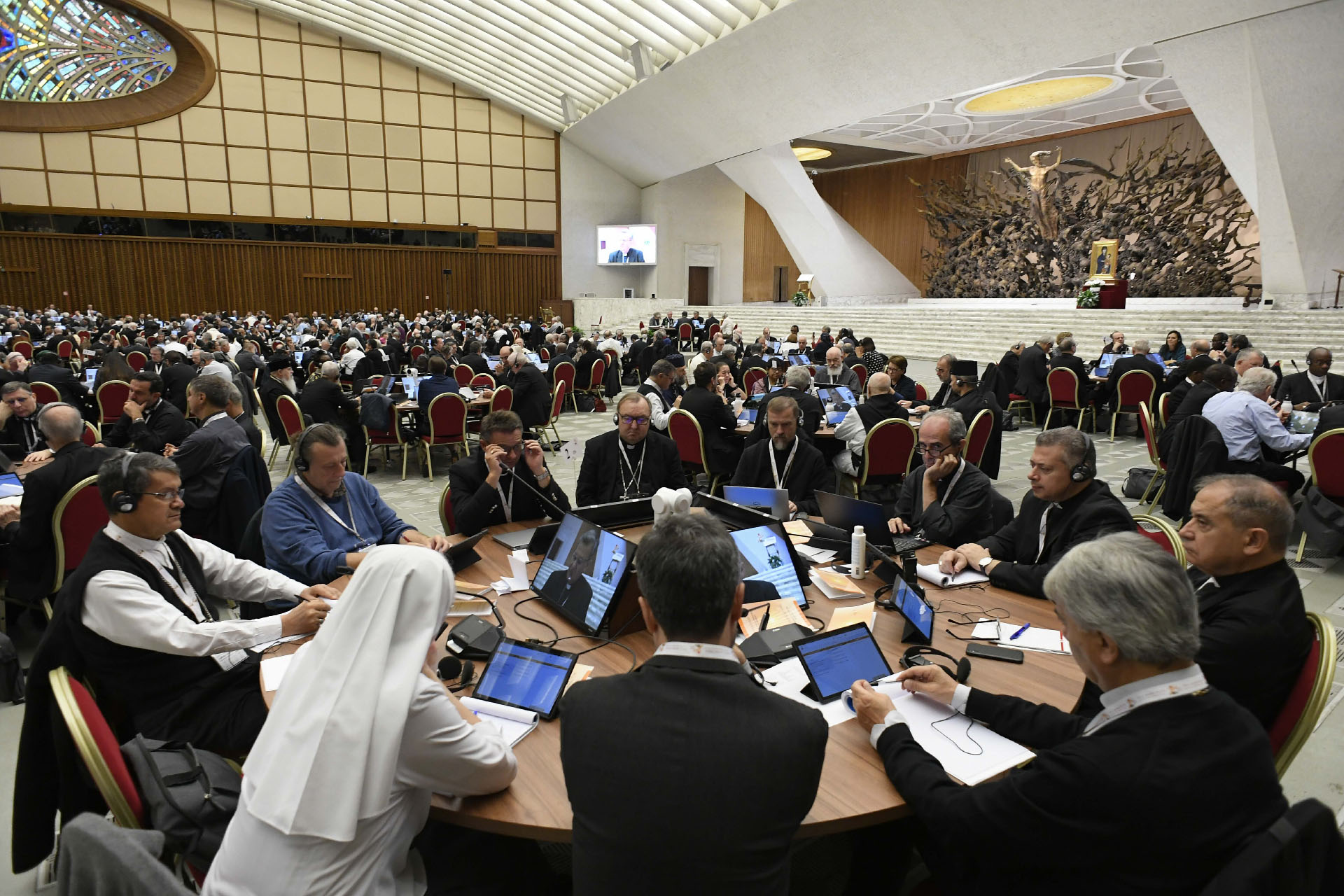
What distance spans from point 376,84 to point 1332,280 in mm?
23705

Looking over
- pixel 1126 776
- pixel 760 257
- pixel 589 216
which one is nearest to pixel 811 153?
pixel 760 257

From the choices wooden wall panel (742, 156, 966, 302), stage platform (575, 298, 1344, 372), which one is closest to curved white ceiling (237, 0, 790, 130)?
stage platform (575, 298, 1344, 372)

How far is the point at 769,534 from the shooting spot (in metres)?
2.46

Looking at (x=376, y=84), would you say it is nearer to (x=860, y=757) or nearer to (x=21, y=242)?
(x=21, y=242)

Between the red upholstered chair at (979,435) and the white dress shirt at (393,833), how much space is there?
15.9 ft

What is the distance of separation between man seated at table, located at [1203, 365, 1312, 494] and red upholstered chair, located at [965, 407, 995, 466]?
1357mm

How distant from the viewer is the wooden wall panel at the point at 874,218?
2638 centimetres

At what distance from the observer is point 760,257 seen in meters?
29.0

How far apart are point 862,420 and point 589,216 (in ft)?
71.3

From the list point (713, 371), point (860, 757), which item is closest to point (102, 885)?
point (860, 757)

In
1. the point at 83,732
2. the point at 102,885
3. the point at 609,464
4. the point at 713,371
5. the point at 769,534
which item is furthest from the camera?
the point at 713,371

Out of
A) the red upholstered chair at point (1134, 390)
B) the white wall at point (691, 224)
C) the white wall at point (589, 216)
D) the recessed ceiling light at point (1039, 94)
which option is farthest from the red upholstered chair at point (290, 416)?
the white wall at point (589, 216)

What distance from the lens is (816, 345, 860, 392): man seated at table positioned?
26.1 feet

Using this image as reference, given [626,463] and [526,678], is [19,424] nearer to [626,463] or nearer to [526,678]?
[626,463]
